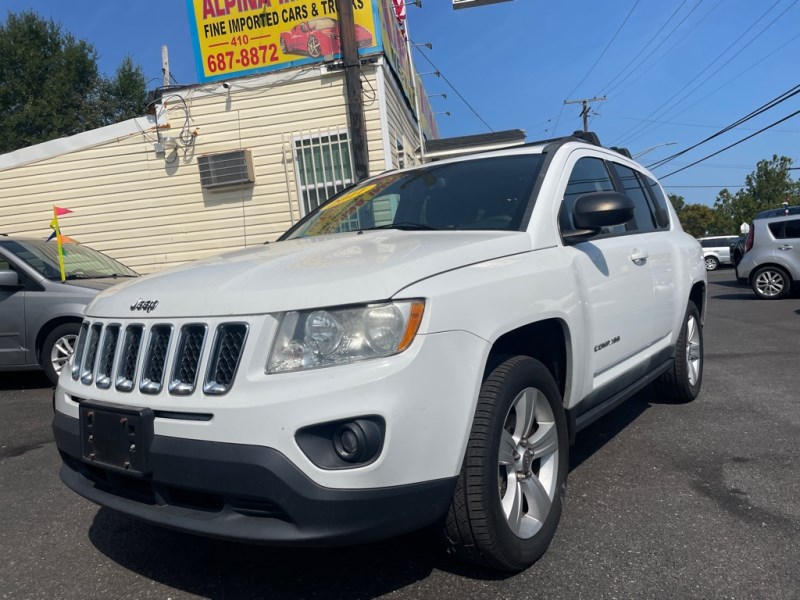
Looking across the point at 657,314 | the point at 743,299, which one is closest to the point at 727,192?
the point at 743,299

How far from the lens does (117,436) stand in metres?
2.30

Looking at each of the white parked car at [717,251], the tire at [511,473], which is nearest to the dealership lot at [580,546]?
the tire at [511,473]

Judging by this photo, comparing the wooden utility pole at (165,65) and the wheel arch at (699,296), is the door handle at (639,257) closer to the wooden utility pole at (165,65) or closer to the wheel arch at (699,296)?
the wheel arch at (699,296)

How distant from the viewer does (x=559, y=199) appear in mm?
3178

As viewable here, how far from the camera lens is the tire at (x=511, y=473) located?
2.28 meters

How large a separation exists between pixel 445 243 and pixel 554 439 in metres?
0.94

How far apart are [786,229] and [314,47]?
963 centimetres

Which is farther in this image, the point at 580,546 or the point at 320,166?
the point at 320,166

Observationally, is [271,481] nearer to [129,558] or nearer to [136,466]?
[136,466]

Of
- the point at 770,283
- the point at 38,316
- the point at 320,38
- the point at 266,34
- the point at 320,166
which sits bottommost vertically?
the point at 770,283

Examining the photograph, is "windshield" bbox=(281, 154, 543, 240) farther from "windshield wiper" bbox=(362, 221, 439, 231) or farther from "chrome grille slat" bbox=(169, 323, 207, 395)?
"chrome grille slat" bbox=(169, 323, 207, 395)

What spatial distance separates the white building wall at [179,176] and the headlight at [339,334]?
803 centimetres

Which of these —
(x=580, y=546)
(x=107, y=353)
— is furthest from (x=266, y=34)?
(x=580, y=546)

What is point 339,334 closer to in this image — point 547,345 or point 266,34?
point 547,345
